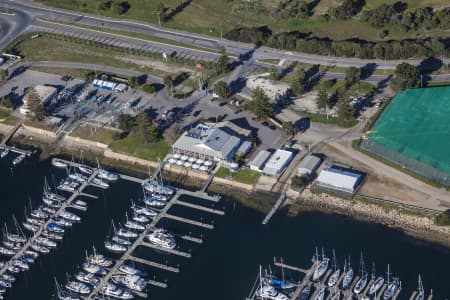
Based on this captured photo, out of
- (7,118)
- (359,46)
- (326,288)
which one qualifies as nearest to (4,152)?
(7,118)

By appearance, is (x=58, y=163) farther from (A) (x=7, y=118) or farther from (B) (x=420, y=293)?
(B) (x=420, y=293)

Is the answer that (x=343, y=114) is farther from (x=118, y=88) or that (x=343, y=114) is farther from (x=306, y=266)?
(x=118, y=88)

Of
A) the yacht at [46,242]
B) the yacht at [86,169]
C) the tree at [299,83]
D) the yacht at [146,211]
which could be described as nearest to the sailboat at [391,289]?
the yacht at [146,211]

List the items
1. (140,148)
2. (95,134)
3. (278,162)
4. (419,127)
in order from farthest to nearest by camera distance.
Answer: (95,134), (140,148), (419,127), (278,162)

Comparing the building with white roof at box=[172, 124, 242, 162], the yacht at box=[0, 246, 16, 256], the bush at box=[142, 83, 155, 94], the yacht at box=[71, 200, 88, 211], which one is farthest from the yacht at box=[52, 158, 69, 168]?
the bush at box=[142, 83, 155, 94]

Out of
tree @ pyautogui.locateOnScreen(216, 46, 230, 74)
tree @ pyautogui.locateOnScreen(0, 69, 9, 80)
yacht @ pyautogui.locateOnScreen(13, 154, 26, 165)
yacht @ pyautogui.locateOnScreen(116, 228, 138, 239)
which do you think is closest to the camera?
yacht @ pyautogui.locateOnScreen(116, 228, 138, 239)

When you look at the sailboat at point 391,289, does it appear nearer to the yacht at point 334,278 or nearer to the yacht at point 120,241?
the yacht at point 334,278

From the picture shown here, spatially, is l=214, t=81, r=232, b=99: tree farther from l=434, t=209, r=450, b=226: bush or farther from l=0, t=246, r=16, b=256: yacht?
l=0, t=246, r=16, b=256: yacht
